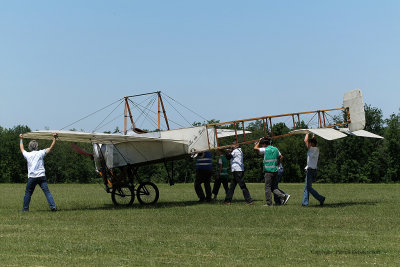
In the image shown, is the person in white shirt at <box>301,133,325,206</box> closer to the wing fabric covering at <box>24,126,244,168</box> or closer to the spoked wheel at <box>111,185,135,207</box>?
the wing fabric covering at <box>24,126,244,168</box>

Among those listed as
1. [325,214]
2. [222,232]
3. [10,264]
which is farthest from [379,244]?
[10,264]

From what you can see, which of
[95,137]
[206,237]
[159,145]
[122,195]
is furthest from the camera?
[122,195]

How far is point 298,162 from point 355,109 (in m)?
70.8

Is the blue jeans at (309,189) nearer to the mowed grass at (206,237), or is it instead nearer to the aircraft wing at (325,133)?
the mowed grass at (206,237)

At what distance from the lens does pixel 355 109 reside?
58.2ft

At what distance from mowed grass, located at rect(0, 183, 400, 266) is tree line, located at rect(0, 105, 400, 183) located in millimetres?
56939

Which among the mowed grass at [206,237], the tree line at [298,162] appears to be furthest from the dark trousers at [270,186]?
the tree line at [298,162]

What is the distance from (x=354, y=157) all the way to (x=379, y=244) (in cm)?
7611

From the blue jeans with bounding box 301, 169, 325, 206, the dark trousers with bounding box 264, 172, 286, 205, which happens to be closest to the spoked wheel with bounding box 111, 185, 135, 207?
the dark trousers with bounding box 264, 172, 286, 205

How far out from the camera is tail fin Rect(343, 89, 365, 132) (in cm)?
1759

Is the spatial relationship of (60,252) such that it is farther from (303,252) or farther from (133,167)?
(133,167)

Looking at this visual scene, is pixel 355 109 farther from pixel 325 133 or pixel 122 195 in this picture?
pixel 122 195

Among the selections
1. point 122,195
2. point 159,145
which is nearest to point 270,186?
point 159,145

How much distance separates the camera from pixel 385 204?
55.4ft
